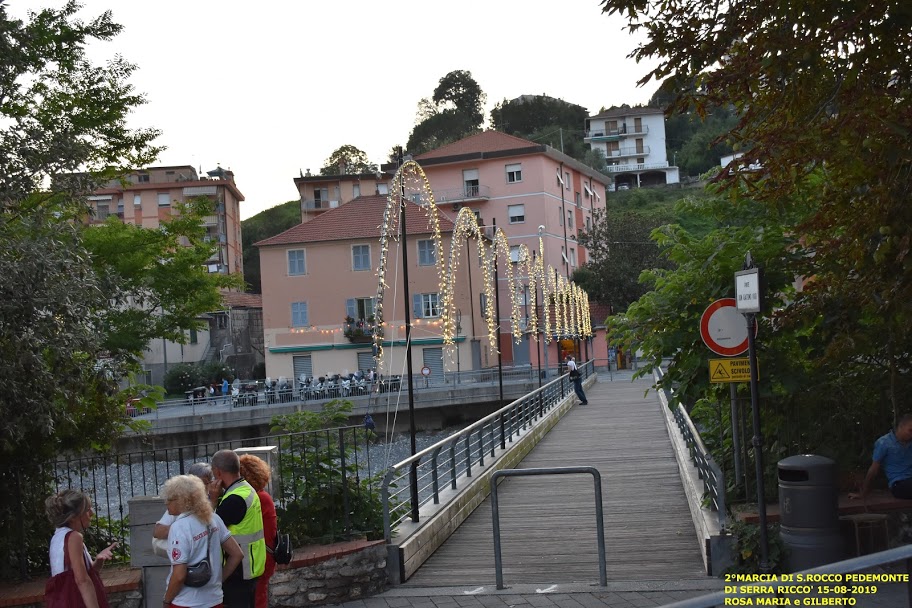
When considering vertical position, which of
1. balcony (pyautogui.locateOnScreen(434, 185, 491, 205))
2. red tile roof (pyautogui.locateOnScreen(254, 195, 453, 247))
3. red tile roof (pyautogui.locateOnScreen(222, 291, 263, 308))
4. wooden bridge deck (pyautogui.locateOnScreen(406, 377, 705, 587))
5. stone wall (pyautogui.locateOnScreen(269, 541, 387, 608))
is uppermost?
balcony (pyautogui.locateOnScreen(434, 185, 491, 205))

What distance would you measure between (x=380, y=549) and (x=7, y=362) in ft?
12.3

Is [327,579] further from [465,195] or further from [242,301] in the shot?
[242,301]

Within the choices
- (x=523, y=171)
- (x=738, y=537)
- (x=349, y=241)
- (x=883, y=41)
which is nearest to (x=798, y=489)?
(x=738, y=537)

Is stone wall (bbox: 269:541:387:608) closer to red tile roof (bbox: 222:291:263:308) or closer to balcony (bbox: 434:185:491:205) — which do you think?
balcony (bbox: 434:185:491:205)

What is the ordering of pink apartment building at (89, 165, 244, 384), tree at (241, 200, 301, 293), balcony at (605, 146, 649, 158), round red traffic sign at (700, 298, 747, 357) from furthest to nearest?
balcony at (605, 146, 649, 158)
tree at (241, 200, 301, 293)
pink apartment building at (89, 165, 244, 384)
round red traffic sign at (700, 298, 747, 357)

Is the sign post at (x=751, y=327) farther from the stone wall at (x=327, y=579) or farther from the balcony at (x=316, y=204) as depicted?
the balcony at (x=316, y=204)

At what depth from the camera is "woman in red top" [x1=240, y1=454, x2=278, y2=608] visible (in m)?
7.29

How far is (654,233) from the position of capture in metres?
12.1

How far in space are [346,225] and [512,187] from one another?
615 inches

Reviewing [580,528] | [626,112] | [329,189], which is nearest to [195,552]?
[580,528]

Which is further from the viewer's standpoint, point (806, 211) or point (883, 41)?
point (806, 211)

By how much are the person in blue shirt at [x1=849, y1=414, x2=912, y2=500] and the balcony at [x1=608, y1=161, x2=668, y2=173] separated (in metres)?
124

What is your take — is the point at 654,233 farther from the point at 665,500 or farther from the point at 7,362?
the point at 7,362

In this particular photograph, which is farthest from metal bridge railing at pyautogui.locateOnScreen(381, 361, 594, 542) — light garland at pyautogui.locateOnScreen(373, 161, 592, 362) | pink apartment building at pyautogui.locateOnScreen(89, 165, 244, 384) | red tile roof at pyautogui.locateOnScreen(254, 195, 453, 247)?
pink apartment building at pyautogui.locateOnScreen(89, 165, 244, 384)
